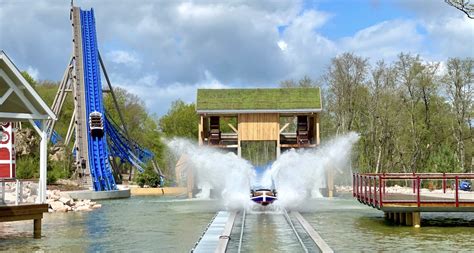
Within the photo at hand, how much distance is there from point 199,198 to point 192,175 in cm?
219

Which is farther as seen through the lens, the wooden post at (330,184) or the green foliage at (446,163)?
the green foliage at (446,163)

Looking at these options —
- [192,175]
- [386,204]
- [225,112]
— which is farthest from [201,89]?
[386,204]

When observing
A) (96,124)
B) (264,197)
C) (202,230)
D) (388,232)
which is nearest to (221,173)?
(96,124)

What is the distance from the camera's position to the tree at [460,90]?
5741cm

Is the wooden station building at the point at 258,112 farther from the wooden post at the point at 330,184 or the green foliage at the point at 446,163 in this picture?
the green foliage at the point at 446,163

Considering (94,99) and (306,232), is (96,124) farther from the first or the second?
(306,232)

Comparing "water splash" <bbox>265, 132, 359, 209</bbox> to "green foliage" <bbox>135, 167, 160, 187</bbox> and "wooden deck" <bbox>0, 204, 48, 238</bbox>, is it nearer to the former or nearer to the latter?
"wooden deck" <bbox>0, 204, 48, 238</bbox>

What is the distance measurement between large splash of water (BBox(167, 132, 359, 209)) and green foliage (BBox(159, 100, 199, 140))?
1286 inches

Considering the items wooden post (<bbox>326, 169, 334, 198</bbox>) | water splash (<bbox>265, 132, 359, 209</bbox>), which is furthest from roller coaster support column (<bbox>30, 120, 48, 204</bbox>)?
wooden post (<bbox>326, 169, 334, 198</bbox>)

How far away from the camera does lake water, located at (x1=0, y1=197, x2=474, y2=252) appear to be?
19.2 metres

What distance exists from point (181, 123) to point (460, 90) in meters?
38.8

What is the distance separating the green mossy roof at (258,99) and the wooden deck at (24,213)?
26364 mm

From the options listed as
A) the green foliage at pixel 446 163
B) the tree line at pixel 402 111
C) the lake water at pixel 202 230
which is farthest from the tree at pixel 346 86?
the lake water at pixel 202 230

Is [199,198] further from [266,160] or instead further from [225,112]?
[266,160]
